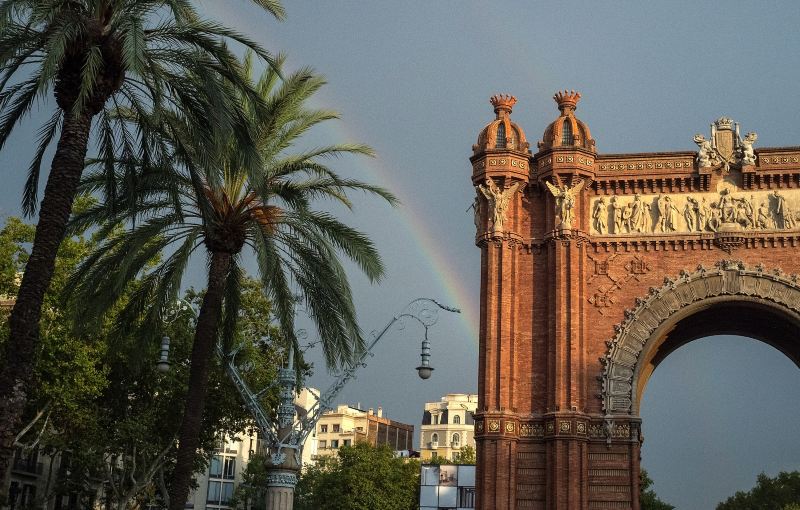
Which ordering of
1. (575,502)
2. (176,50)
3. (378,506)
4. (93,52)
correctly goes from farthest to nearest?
(378,506)
(575,502)
(176,50)
(93,52)

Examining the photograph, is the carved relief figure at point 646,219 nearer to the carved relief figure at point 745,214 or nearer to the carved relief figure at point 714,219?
the carved relief figure at point 714,219

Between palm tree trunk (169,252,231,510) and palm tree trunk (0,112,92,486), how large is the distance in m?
4.63

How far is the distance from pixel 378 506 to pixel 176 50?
50.2 m

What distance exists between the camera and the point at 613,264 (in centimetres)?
3162

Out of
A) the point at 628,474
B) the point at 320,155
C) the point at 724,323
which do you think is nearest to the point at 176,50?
the point at 320,155

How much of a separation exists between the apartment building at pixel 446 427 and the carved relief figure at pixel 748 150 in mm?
99421

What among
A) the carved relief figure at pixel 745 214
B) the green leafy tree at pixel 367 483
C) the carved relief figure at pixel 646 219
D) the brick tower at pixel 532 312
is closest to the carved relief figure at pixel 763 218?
the carved relief figure at pixel 745 214

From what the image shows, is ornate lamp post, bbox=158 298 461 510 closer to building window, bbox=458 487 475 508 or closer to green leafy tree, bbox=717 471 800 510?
building window, bbox=458 487 475 508

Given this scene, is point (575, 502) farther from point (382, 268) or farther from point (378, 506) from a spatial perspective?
point (378, 506)

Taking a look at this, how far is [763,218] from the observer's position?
30.9 m

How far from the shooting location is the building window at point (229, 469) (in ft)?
257

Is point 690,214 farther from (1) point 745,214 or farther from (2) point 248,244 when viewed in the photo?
(2) point 248,244

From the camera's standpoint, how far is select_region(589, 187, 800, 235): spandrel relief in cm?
3091

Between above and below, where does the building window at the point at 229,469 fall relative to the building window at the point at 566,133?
below
